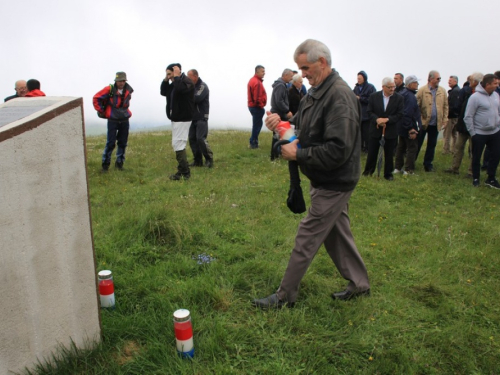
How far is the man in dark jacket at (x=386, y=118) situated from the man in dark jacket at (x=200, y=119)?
415 cm

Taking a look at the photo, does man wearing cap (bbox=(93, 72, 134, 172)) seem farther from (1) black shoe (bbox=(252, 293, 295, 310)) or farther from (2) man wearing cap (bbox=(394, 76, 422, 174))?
(1) black shoe (bbox=(252, 293, 295, 310))

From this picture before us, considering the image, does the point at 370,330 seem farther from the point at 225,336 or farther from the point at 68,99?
the point at 68,99

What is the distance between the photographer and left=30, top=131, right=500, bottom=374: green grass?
323 centimetres

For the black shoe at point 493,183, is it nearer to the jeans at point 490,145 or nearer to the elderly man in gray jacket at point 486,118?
the elderly man in gray jacket at point 486,118

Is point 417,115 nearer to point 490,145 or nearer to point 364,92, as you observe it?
point 490,145

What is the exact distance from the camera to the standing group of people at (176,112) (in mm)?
8930

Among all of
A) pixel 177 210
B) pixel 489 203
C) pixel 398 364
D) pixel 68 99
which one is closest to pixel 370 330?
pixel 398 364

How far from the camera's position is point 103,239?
17.4 feet

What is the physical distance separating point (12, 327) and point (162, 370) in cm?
109

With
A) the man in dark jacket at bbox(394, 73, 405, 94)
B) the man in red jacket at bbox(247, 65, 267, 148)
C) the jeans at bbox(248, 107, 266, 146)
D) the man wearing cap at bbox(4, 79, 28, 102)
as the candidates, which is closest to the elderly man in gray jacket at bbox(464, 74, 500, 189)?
the man in dark jacket at bbox(394, 73, 405, 94)

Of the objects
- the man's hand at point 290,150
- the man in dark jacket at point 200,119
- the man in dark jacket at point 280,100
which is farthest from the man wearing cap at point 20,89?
the man's hand at point 290,150

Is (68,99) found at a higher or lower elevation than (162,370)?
higher

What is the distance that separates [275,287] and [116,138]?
7176 mm

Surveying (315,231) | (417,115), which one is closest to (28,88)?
(315,231)
